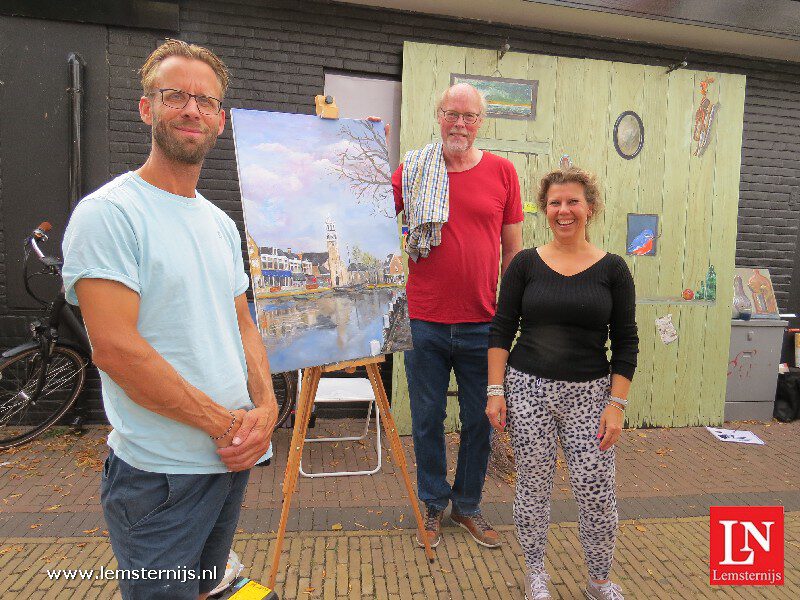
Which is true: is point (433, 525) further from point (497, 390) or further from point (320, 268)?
point (320, 268)

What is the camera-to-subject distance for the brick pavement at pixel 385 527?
2.67 meters

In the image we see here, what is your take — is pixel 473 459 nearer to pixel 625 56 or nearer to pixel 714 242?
pixel 714 242

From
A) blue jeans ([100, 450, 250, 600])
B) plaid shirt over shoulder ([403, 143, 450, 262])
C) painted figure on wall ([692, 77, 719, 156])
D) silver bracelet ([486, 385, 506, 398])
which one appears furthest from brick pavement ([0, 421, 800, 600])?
painted figure on wall ([692, 77, 719, 156])

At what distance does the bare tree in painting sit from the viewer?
8.76ft

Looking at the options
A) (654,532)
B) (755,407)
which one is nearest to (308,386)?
(654,532)

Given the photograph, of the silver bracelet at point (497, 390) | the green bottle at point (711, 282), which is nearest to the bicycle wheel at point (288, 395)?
the silver bracelet at point (497, 390)

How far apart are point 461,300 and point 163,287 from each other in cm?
177

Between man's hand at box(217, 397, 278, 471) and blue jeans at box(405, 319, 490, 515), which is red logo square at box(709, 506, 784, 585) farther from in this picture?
man's hand at box(217, 397, 278, 471)

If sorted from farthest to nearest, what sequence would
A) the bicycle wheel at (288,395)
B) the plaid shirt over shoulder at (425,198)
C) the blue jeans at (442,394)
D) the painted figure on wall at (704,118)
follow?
the painted figure on wall at (704,118) < the bicycle wheel at (288,395) < the blue jeans at (442,394) < the plaid shirt over shoulder at (425,198)

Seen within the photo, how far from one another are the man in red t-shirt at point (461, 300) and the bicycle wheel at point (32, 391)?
314 centimetres

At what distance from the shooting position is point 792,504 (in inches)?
144

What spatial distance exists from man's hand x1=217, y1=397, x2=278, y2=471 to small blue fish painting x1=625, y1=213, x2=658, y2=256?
14.6ft

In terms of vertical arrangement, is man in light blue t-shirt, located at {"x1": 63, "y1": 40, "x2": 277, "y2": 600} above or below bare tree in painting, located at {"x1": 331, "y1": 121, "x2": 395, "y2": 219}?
below

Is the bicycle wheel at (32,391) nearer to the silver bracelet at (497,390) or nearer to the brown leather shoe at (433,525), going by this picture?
the brown leather shoe at (433,525)
